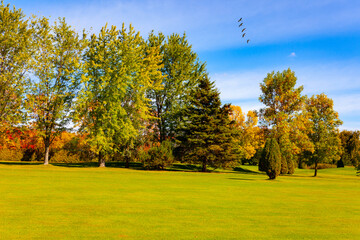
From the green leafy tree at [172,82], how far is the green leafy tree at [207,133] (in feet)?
18.5

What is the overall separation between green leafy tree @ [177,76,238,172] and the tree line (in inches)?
6.1

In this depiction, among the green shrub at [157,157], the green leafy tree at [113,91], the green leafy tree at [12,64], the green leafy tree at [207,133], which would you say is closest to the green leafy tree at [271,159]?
the green leafy tree at [207,133]

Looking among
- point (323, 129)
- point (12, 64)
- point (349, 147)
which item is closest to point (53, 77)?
point (12, 64)

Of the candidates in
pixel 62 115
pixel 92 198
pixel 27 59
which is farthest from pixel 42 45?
pixel 92 198

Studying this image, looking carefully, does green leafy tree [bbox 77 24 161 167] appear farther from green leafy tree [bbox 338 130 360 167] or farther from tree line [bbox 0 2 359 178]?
green leafy tree [bbox 338 130 360 167]

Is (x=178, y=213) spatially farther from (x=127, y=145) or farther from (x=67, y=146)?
(x=67, y=146)

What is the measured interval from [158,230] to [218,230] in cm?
163

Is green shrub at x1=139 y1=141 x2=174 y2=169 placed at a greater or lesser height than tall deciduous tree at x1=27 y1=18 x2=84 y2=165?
lesser

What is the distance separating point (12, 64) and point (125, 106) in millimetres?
16587

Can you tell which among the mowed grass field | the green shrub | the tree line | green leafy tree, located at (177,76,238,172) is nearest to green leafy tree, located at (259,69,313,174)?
the tree line

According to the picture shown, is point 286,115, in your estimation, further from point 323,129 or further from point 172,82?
point 172,82

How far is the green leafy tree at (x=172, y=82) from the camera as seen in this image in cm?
5025

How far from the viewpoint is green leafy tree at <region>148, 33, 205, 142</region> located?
50.2 meters

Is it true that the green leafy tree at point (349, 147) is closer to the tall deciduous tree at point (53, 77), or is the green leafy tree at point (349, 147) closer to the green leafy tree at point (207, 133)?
the green leafy tree at point (207, 133)
